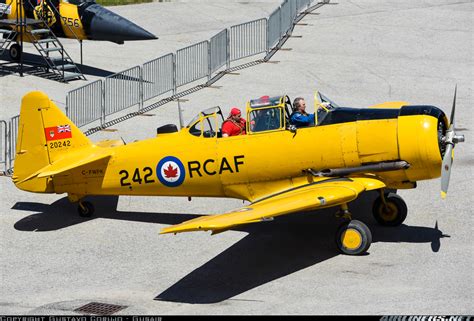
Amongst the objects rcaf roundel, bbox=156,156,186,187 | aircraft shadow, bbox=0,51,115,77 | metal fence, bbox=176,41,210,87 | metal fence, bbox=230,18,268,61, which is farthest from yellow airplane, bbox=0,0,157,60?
rcaf roundel, bbox=156,156,186,187

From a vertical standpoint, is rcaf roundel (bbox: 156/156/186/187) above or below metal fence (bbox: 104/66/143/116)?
above

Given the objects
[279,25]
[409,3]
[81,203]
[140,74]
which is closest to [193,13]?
[279,25]

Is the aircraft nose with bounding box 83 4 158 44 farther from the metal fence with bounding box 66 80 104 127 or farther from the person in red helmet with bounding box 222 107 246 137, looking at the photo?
the person in red helmet with bounding box 222 107 246 137

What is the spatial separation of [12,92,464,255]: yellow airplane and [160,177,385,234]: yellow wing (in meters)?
0.02

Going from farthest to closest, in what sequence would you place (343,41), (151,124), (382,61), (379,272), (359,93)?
(343,41) < (382,61) < (359,93) < (151,124) < (379,272)

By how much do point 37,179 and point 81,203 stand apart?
948mm

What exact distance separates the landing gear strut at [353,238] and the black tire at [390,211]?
139cm

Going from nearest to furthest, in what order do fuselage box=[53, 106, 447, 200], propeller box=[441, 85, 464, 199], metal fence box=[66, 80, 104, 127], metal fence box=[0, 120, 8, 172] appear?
1. propeller box=[441, 85, 464, 199]
2. fuselage box=[53, 106, 447, 200]
3. metal fence box=[0, 120, 8, 172]
4. metal fence box=[66, 80, 104, 127]

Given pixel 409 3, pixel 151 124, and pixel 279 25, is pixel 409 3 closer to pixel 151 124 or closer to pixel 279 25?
pixel 279 25

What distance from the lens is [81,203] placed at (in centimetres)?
1866

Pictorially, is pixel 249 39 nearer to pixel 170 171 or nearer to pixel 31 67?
pixel 31 67

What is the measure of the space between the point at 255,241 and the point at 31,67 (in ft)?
48.9

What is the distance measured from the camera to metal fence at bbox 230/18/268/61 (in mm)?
30766

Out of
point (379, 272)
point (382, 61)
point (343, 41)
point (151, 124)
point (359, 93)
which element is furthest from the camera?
point (343, 41)
